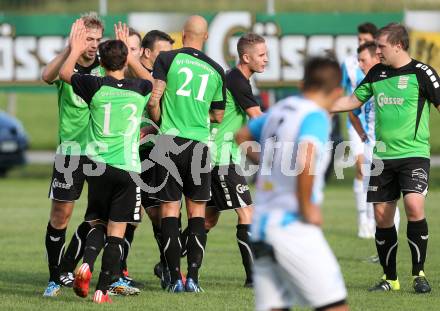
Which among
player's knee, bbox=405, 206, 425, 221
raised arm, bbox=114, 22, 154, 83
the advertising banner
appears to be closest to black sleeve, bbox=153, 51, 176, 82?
raised arm, bbox=114, 22, 154, 83

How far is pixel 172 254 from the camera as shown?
9992mm

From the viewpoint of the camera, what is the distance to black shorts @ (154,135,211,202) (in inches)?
396

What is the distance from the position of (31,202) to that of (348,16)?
730 cm

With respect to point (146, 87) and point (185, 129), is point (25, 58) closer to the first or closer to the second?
point (185, 129)

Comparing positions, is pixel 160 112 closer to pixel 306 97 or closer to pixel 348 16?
pixel 306 97

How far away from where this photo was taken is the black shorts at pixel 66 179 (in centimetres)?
969

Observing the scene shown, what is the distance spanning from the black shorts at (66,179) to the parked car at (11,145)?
47.4ft

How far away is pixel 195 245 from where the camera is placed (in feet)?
33.2

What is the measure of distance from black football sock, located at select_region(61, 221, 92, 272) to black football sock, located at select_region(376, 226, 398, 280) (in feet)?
9.24

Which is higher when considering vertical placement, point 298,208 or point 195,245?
point 298,208

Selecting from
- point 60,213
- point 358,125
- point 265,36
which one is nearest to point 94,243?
point 60,213

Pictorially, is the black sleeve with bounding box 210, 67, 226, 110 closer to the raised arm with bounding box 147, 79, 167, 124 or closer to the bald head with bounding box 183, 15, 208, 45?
the bald head with bounding box 183, 15, 208, 45

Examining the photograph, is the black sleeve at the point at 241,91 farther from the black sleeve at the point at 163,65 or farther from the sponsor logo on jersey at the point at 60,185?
the sponsor logo on jersey at the point at 60,185

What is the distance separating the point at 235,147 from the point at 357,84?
3.72m
